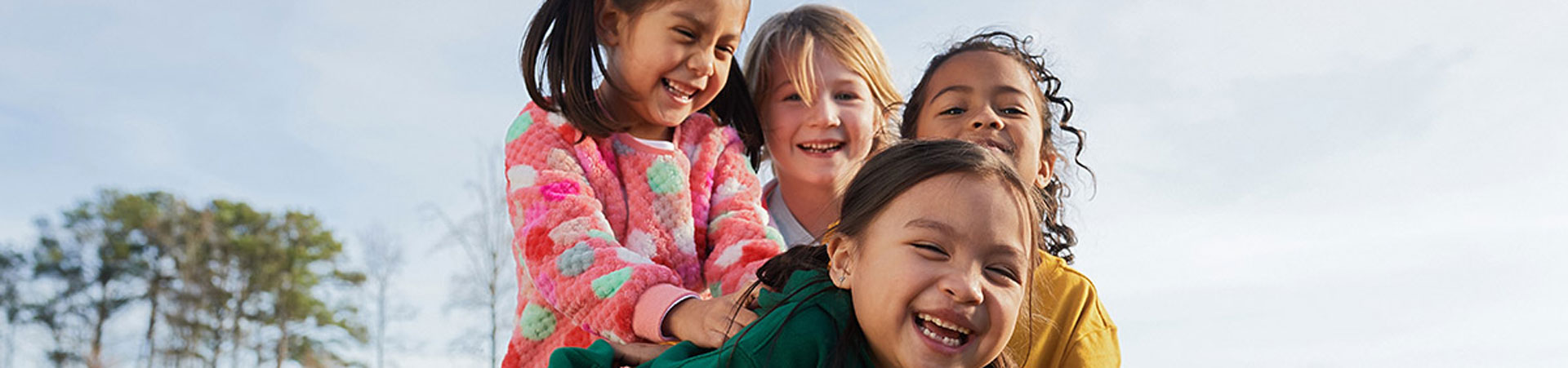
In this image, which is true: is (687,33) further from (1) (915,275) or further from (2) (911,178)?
(1) (915,275)

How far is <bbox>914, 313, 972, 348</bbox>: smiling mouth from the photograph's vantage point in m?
2.09

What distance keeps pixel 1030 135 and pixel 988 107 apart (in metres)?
0.14

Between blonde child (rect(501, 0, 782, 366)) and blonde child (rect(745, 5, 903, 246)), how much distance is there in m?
0.46

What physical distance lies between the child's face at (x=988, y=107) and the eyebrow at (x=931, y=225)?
100cm

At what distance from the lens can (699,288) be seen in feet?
10.6

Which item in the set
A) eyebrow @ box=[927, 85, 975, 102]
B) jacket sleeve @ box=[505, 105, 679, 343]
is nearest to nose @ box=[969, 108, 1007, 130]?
eyebrow @ box=[927, 85, 975, 102]

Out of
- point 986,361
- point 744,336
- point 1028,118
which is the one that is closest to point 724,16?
point 1028,118

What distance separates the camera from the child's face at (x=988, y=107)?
318 cm

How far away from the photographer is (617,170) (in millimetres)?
3273

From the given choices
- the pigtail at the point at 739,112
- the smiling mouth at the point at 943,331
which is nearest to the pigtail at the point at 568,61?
the pigtail at the point at 739,112

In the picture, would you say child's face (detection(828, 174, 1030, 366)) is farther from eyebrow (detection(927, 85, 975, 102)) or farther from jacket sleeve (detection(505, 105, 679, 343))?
eyebrow (detection(927, 85, 975, 102))

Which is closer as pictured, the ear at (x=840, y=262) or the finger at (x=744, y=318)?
the ear at (x=840, y=262)

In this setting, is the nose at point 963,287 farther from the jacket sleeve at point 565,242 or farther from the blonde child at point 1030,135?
the jacket sleeve at point 565,242

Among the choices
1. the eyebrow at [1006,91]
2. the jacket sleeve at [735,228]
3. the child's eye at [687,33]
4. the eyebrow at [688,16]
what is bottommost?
the jacket sleeve at [735,228]
